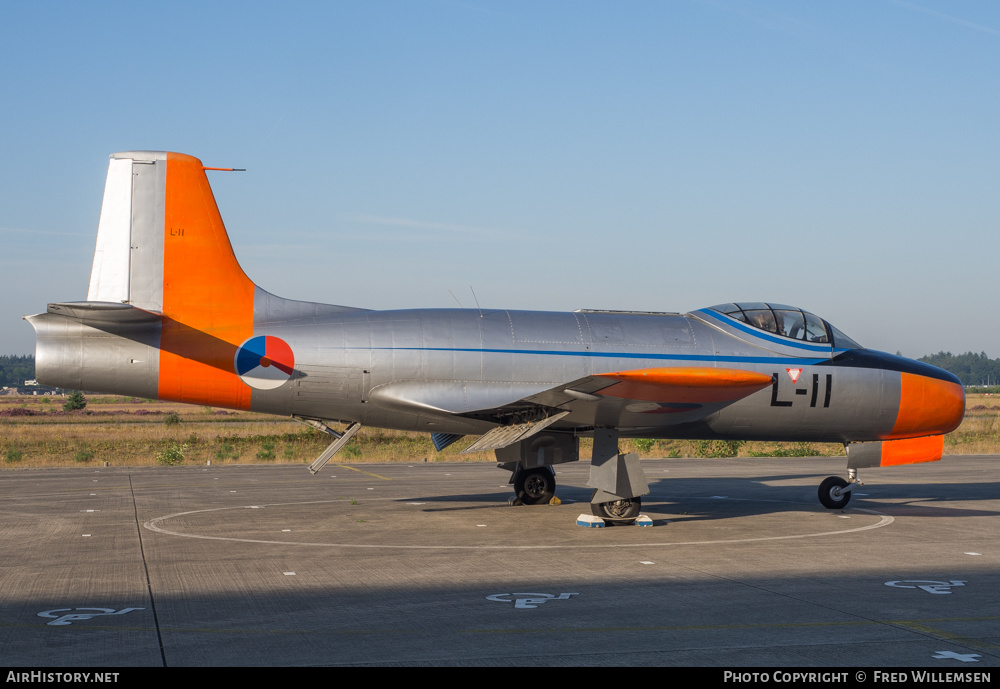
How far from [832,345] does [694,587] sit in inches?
345

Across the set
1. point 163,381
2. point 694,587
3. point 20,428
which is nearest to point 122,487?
point 163,381

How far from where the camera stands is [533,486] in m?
19.0

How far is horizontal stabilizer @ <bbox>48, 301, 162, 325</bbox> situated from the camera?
13539 mm

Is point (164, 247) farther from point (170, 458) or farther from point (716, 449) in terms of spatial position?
point (716, 449)

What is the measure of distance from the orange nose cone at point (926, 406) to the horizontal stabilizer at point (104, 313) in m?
14.4

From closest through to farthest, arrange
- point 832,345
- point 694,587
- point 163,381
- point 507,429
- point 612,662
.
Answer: point 612,662 < point 694,587 < point 163,381 < point 507,429 < point 832,345

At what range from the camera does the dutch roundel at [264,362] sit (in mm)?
15117

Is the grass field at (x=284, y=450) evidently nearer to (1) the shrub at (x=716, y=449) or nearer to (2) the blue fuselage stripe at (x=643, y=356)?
(1) the shrub at (x=716, y=449)

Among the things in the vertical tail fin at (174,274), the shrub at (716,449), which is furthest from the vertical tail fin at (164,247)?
the shrub at (716,449)

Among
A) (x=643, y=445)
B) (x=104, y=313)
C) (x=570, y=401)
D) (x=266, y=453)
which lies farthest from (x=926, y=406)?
(x=266, y=453)

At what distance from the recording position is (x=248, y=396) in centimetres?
1523

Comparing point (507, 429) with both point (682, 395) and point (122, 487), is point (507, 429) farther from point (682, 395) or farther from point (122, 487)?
point (122, 487)

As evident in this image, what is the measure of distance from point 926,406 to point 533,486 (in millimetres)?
8344

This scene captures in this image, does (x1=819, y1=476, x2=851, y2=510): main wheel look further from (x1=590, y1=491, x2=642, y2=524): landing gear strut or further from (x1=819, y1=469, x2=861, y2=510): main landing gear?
(x1=590, y1=491, x2=642, y2=524): landing gear strut
